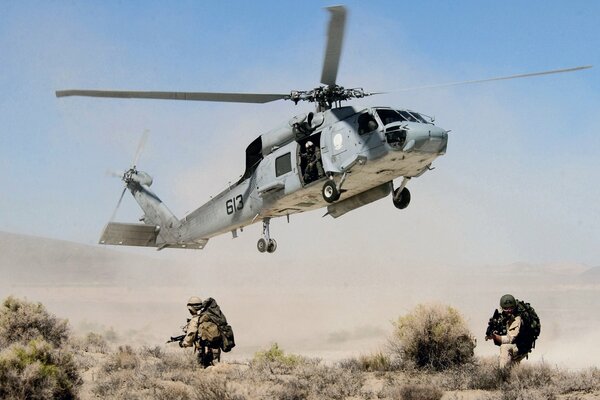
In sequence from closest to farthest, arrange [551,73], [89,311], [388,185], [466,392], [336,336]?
[466,392], [551,73], [388,185], [336,336], [89,311]

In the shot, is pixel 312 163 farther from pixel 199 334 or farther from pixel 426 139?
pixel 199 334

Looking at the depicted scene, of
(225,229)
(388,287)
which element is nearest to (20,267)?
(388,287)

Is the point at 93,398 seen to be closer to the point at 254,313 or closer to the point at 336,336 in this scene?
the point at 336,336

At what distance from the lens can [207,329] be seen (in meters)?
12.0

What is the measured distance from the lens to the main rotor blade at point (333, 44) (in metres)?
11.6

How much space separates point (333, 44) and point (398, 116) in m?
2.09

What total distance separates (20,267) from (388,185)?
226 feet

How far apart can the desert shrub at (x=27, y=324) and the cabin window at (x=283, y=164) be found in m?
6.76

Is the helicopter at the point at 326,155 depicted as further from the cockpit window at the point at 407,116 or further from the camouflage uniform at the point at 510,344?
the camouflage uniform at the point at 510,344

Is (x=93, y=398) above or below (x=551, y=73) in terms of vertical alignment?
below

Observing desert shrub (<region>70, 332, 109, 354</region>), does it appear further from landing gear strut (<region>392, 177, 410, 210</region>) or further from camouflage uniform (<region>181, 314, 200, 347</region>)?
landing gear strut (<region>392, 177, 410, 210</region>)

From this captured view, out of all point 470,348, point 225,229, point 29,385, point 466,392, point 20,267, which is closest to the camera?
point 29,385

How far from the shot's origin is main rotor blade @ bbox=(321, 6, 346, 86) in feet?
38.1

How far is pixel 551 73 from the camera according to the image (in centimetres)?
1177
